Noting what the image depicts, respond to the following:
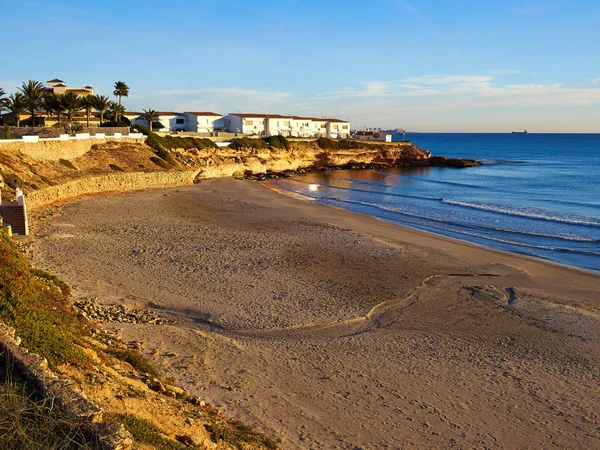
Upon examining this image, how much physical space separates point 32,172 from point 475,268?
92.0 feet

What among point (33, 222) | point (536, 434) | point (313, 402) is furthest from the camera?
point (33, 222)

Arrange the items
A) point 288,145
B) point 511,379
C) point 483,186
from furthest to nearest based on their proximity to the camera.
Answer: point 288,145, point 483,186, point 511,379

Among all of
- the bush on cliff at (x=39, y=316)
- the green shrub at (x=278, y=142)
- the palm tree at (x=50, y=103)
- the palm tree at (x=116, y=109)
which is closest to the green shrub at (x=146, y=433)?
the bush on cliff at (x=39, y=316)

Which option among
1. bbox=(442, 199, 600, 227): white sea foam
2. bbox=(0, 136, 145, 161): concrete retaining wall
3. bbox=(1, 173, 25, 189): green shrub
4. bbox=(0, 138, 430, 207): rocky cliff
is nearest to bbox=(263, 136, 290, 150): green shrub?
Answer: bbox=(0, 138, 430, 207): rocky cliff

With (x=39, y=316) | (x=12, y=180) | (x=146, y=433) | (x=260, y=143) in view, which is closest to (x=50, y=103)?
(x=12, y=180)

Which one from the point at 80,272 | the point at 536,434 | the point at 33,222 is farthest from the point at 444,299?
the point at 33,222

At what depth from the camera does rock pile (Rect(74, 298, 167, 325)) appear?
13.6 m

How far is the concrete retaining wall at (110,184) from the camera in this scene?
3151cm

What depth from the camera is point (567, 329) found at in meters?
15.0

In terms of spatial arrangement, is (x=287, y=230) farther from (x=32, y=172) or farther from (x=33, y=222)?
(x=32, y=172)

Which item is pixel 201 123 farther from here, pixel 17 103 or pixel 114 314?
pixel 114 314

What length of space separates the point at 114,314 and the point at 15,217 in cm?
1166

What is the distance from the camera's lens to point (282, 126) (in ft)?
294

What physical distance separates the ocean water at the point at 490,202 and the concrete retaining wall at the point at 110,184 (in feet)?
36.3
